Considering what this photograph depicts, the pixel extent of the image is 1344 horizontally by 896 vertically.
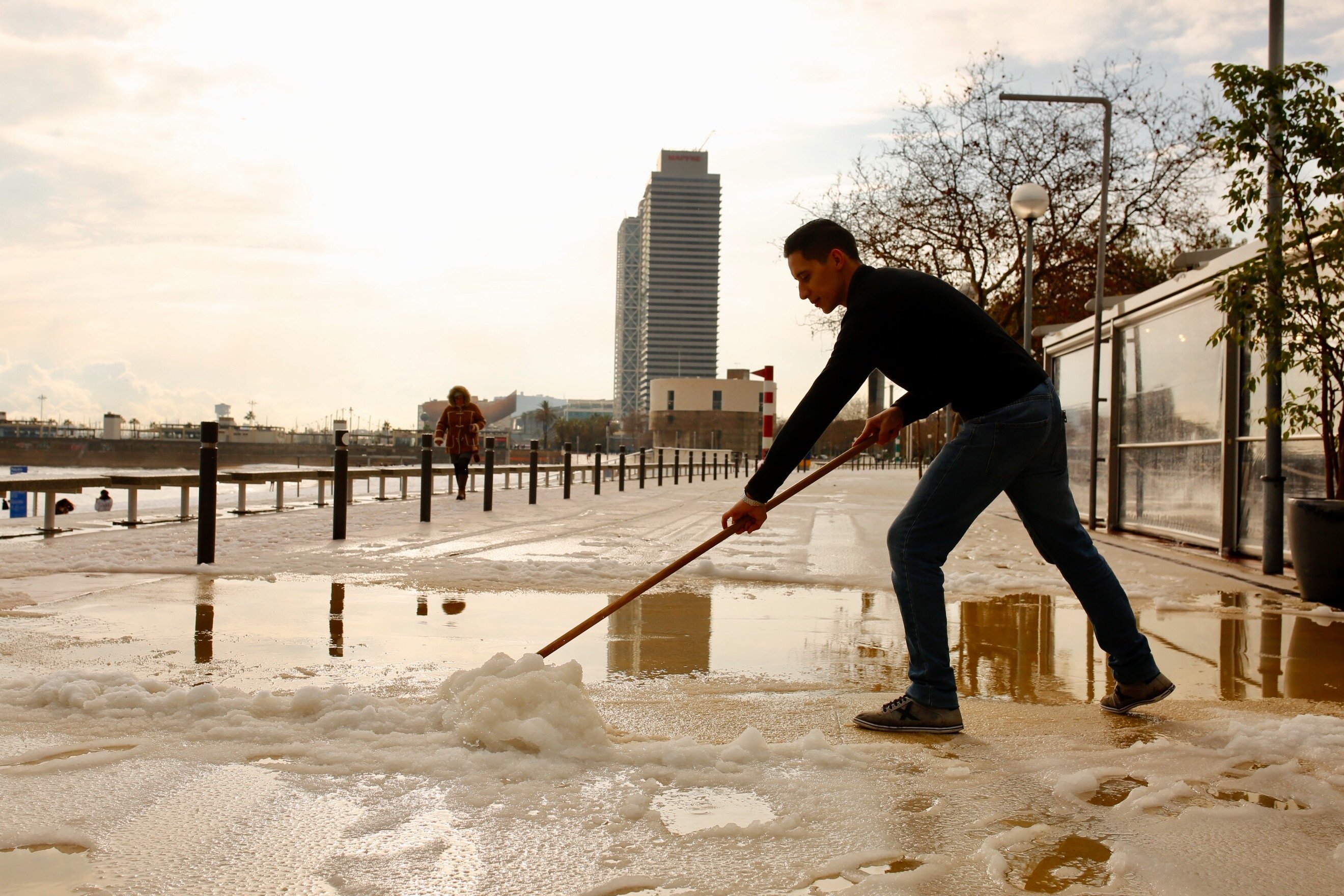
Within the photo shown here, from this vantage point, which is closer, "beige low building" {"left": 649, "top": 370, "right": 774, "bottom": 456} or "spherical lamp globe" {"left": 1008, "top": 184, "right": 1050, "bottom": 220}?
"spherical lamp globe" {"left": 1008, "top": 184, "right": 1050, "bottom": 220}

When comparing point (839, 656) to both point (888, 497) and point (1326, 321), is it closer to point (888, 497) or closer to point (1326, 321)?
point (1326, 321)

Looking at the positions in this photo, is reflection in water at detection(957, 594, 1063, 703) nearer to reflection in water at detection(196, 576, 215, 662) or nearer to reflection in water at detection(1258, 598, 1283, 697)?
reflection in water at detection(1258, 598, 1283, 697)

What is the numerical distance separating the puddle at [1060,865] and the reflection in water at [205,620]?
2.94 m

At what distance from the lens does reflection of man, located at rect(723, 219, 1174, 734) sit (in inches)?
125

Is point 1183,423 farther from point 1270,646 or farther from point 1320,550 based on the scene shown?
point 1270,646

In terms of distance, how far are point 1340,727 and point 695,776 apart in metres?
1.94

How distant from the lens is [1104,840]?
2254 millimetres

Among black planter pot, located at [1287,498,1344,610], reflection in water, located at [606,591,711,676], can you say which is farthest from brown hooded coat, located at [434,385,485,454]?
black planter pot, located at [1287,498,1344,610]

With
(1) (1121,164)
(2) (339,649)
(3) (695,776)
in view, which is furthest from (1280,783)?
(1) (1121,164)

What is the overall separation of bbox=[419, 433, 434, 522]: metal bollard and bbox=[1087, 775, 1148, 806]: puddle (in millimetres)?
9271

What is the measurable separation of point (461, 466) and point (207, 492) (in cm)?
989

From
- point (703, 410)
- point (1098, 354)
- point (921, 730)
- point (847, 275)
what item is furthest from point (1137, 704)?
point (703, 410)

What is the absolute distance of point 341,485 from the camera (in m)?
9.09

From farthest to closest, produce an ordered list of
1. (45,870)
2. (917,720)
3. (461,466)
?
(461,466)
(917,720)
(45,870)
